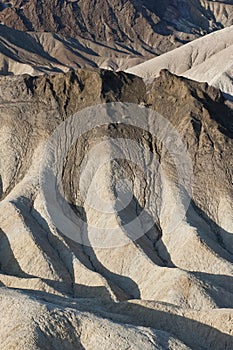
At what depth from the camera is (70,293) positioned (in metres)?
63.2

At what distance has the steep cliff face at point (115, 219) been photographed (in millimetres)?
46438

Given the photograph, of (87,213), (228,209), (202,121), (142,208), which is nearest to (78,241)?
(87,213)

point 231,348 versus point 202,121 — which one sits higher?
point 231,348

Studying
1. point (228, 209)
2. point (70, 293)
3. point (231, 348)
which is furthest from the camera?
point (228, 209)

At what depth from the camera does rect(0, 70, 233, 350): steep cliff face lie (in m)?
46.4

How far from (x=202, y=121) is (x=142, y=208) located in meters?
17.0

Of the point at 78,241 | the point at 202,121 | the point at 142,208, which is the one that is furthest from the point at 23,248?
the point at 202,121

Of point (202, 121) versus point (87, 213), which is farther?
point (202, 121)

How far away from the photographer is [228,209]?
3093 inches

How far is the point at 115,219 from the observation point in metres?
73.6

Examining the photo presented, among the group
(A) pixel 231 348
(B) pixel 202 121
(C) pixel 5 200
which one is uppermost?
(A) pixel 231 348

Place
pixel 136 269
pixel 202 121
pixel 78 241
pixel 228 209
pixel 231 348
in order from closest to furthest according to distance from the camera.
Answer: pixel 231 348 < pixel 136 269 < pixel 78 241 < pixel 228 209 < pixel 202 121

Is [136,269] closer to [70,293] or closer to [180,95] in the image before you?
[70,293]

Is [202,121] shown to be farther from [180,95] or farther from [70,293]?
[70,293]
